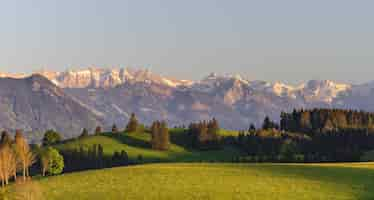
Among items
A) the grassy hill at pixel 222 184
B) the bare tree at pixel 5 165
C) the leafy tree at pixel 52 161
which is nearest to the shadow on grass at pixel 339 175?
the grassy hill at pixel 222 184

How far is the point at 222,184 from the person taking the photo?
10281cm

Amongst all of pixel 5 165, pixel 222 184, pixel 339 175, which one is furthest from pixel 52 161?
pixel 339 175

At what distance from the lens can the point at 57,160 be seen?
194125mm

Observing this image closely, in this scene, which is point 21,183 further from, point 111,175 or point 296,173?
point 296,173

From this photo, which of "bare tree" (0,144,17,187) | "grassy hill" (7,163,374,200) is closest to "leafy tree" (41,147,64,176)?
"bare tree" (0,144,17,187)

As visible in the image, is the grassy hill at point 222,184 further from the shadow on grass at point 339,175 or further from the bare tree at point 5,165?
the bare tree at point 5,165

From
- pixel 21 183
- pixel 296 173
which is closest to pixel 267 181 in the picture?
pixel 296 173

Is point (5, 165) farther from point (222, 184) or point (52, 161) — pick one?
point (222, 184)

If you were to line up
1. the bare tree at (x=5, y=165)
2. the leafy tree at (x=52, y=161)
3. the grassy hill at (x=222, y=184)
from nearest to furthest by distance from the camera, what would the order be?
the grassy hill at (x=222, y=184)
the bare tree at (x=5, y=165)
the leafy tree at (x=52, y=161)

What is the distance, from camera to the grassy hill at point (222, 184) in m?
91.0

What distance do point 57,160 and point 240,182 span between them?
104302 millimetres

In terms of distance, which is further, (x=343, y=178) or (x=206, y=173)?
(x=206, y=173)

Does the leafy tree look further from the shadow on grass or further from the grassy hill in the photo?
the shadow on grass

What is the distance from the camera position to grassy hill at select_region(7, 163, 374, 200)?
9097cm
